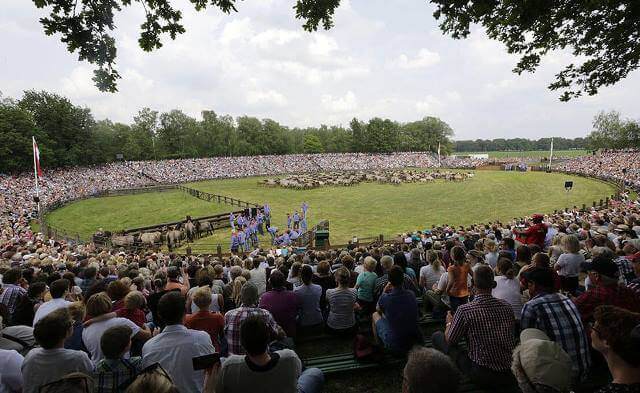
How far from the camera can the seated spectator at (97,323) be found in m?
3.97

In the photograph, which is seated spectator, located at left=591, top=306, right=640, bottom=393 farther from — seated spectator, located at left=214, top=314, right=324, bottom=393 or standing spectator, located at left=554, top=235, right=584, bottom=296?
standing spectator, located at left=554, top=235, right=584, bottom=296

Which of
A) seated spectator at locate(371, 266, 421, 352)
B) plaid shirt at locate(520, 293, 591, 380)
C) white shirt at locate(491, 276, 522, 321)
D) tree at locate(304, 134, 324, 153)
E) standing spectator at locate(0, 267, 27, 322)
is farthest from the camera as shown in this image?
tree at locate(304, 134, 324, 153)

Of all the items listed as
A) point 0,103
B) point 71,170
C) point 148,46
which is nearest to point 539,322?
point 148,46

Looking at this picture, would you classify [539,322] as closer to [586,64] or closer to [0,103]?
[586,64]

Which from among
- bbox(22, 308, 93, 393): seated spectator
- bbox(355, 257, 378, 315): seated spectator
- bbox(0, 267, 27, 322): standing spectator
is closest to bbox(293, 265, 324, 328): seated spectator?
bbox(355, 257, 378, 315): seated spectator

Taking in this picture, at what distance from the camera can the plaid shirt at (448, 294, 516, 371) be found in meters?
3.70

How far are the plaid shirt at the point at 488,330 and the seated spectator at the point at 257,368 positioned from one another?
79.6 inches

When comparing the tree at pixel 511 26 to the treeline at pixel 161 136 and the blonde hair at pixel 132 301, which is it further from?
the treeline at pixel 161 136

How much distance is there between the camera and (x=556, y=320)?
140 inches

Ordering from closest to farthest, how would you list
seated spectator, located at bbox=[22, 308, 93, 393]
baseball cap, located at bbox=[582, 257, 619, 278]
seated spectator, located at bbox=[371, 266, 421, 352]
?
seated spectator, located at bbox=[22, 308, 93, 393] < baseball cap, located at bbox=[582, 257, 619, 278] < seated spectator, located at bbox=[371, 266, 421, 352]

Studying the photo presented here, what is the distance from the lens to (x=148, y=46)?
5777 millimetres

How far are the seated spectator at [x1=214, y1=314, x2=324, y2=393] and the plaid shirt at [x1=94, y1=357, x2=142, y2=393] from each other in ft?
3.35

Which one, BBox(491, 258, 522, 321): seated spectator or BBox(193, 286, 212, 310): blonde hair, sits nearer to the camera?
BBox(193, 286, 212, 310): blonde hair

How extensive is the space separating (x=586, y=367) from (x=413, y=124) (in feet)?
390
